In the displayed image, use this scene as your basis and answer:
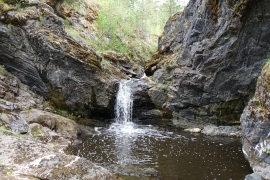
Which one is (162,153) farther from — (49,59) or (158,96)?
(49,59)

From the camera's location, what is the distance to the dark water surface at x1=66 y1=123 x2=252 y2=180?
9758mm

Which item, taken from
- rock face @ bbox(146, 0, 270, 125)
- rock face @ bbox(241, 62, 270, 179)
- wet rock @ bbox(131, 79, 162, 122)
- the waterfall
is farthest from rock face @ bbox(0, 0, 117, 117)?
rock face @ bbox(241, 62, 270, 179)

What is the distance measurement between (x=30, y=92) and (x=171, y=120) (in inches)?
469

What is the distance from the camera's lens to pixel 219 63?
17.0m

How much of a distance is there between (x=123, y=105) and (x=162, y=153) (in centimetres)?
Result: 837

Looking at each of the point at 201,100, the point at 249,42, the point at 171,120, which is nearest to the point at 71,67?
the point at 171,120

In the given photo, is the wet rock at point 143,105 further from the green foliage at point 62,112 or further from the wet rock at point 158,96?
the green foliage at point 62,112

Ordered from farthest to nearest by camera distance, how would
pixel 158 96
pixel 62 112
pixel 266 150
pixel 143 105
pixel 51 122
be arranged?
pixel 143 105, pixel 158 96, pixel 62 112, pixel 51 122, pixel 266 150

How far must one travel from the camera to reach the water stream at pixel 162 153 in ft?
32.0

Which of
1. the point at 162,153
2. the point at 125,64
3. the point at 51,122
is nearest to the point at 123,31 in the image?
the point at 125,64

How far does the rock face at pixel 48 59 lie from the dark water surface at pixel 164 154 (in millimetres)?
3606

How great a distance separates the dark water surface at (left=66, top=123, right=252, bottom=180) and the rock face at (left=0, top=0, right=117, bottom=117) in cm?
361

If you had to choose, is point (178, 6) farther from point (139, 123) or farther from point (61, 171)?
point (61, 171)

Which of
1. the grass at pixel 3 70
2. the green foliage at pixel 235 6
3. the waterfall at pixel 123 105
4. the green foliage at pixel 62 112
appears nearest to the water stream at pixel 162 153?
the waterfall at pixel 123 105
